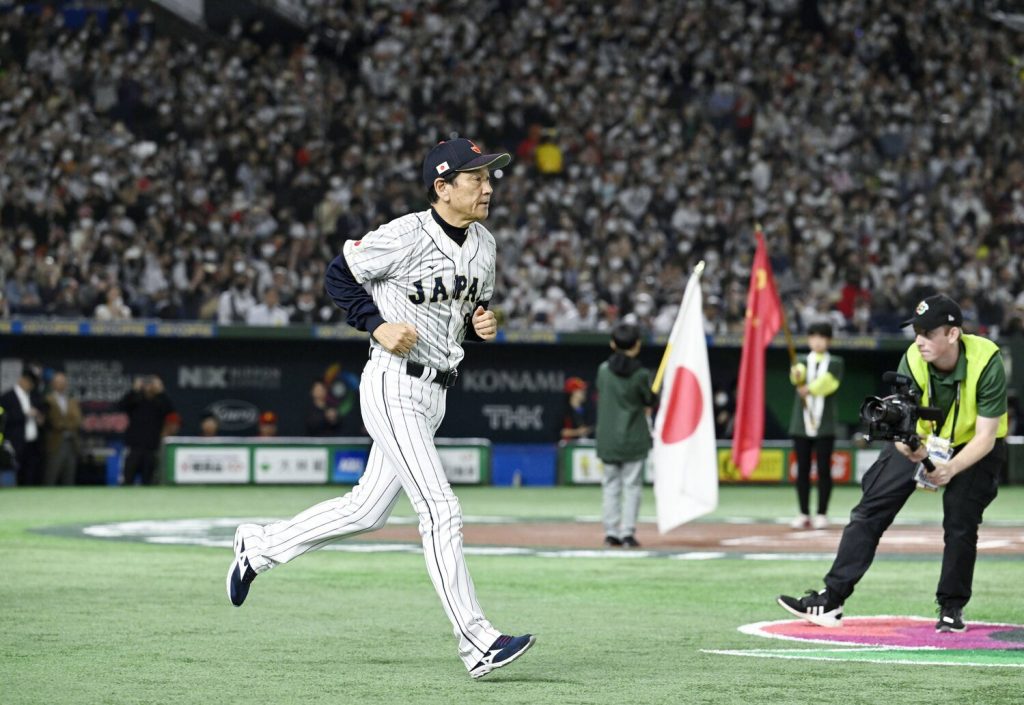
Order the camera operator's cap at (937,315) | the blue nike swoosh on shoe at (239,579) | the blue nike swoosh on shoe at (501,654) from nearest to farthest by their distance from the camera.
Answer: the blue nike swoosh on shoe at (501,654) < the blue nike swoosh on shoe at (239,579) < the camera operator's cap at (937,315)

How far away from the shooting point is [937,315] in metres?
7.72

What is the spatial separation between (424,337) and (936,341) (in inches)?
99.6

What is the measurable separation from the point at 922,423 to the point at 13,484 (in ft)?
60.9

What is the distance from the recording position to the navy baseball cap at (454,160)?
680cm

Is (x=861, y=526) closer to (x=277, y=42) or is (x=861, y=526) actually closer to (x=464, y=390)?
(x=464, y=390)

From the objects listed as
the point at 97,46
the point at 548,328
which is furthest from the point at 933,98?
the point at 97,46

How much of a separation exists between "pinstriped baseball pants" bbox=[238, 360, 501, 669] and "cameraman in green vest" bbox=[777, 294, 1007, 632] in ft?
7.46

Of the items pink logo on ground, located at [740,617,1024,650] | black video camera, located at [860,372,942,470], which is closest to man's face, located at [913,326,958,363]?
black video camera, located at [860,372,942,470]

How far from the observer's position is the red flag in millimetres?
16875

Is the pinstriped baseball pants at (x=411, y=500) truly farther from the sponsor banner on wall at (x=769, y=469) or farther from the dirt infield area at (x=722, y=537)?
the sponsor banner on wall at (x=769, y=469)

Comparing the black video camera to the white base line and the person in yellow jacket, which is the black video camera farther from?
the person in yellow jacket

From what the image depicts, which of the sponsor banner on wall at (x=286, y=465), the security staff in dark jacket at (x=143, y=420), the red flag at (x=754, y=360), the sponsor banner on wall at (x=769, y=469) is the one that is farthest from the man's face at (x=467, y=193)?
the sponsor banner on wall at (x=769, y=469)

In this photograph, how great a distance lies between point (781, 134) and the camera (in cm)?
3166

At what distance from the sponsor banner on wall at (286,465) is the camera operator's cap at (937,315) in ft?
59.3
